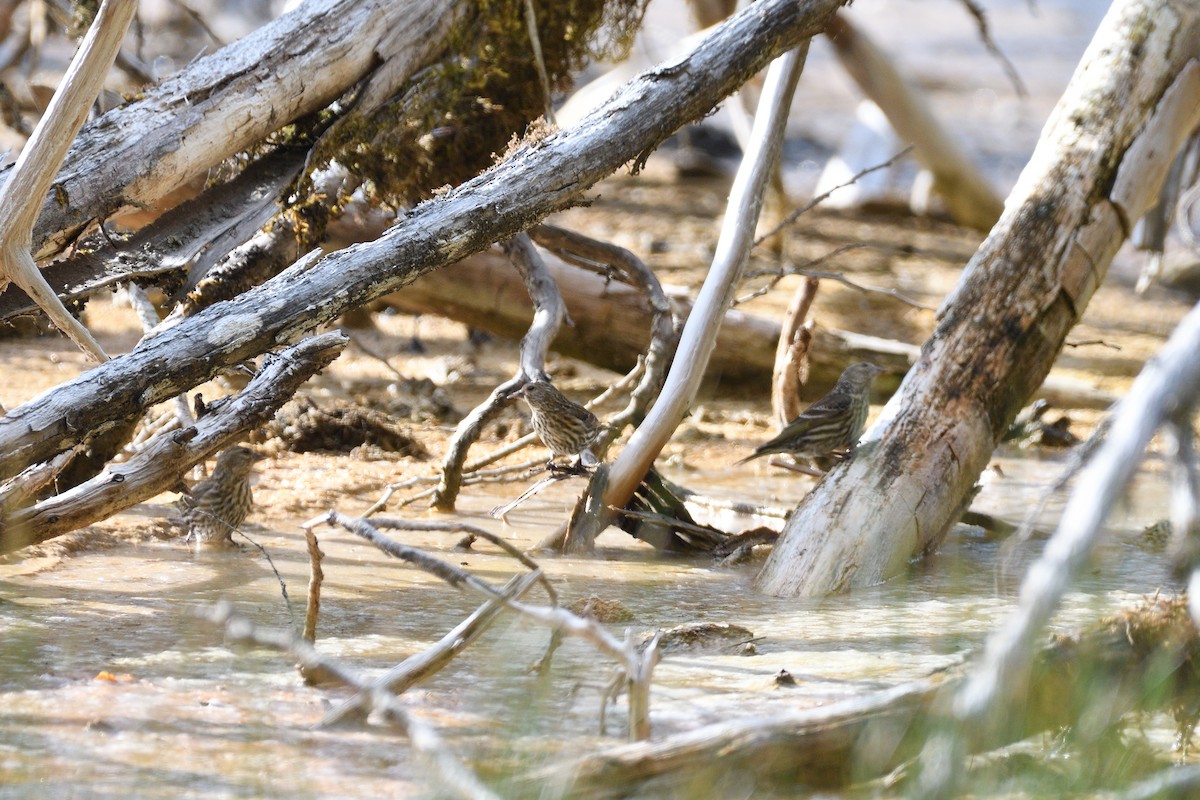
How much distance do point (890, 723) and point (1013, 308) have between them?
2873mm

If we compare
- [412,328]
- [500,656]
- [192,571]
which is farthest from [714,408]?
[500,656]

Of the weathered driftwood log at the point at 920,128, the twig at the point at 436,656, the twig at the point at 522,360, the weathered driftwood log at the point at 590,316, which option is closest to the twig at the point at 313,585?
the twig at the point at 436,656

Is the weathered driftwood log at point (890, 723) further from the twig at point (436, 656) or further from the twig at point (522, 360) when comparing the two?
the twig at point (522, 360)

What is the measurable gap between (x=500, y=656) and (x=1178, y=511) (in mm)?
2166

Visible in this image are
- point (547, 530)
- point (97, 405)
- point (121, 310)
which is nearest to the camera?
point (97, 405)

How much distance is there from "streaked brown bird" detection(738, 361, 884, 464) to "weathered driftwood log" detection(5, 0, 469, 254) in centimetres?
242

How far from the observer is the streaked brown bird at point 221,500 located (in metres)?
5.49

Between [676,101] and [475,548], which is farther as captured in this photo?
[475,548]

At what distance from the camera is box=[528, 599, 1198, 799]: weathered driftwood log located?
9.06ft

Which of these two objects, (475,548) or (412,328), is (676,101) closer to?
(475,548)

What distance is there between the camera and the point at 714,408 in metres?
8.88

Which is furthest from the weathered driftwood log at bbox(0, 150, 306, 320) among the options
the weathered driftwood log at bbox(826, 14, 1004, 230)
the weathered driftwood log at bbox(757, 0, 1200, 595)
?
the weathered driftwood log at bbox(826, 14, 1004, 230)

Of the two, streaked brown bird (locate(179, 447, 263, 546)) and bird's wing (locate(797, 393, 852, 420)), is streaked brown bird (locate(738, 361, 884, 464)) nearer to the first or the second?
bird's wing (locate(797, 393, 852, 420))

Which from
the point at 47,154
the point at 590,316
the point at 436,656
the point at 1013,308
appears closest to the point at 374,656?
the point at 436,656
